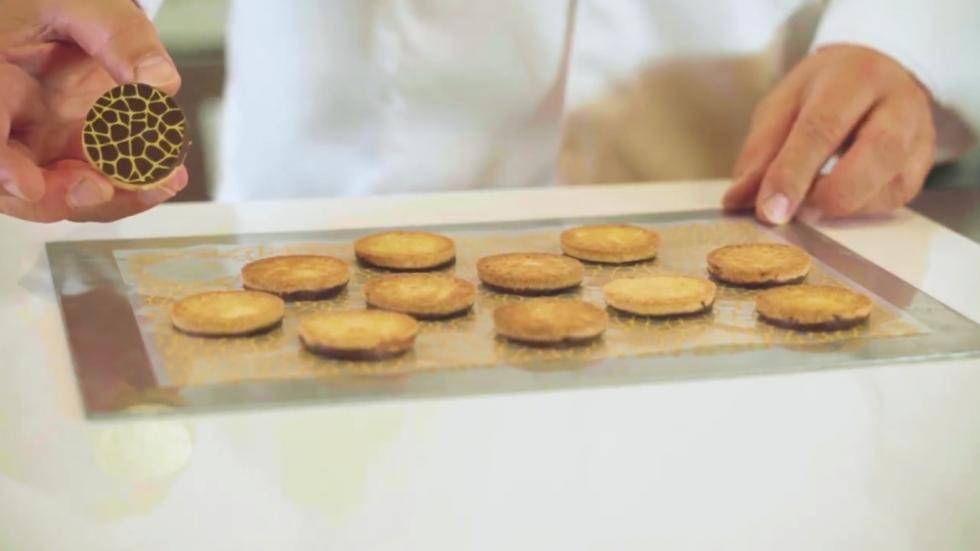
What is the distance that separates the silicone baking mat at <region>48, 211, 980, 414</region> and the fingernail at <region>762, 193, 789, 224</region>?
3.6 inches

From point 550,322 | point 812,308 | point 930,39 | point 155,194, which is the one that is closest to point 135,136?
point 155,194

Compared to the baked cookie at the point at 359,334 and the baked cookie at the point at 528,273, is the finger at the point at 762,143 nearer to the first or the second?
the baked cookie at the point at 528,273

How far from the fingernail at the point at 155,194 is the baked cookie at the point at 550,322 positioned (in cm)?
23

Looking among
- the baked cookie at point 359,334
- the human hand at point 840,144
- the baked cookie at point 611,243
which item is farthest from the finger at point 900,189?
the baked cookie at point 359,334

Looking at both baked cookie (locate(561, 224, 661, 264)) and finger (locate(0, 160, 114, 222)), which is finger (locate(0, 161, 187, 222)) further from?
baked cookie (locate(561, 224, 661, 264))

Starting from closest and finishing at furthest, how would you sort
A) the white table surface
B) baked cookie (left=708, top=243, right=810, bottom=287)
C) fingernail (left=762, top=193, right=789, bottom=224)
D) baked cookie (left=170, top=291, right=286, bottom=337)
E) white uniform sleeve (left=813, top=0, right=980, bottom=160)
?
the white table surface
baked cookie (left=170, top=291, right=286, bottom=337)
baked cookie (left=708, top=243, right=810, bottom=287)
fingernail (left=762, top=193, right=789, bottom=224)
white uniform sleeve (left=813, top=0, right=980, bottom=160)

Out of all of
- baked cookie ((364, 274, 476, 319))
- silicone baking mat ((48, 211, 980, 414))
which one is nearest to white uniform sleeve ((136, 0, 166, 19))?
silicone baking mat ((48, 211, 980, 414))

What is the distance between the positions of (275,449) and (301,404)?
0.9 inches

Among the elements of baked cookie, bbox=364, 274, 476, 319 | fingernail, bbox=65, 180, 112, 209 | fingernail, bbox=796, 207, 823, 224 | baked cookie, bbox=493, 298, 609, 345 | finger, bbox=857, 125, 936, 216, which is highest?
fingernail, bbox=65, 180, 112, 209

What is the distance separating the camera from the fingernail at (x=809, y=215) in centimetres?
98

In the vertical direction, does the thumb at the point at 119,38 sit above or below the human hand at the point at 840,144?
above

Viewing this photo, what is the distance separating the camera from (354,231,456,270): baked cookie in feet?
2.63

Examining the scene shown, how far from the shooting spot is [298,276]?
0.76 metres

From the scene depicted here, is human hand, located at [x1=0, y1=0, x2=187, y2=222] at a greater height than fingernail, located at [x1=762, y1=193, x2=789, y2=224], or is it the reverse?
human hand, located at [x1=0, y1=0, x2=187, y2=222]
